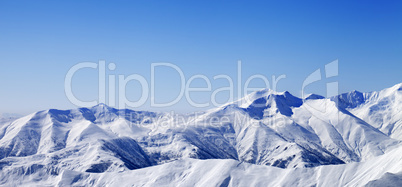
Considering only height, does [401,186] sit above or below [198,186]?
above

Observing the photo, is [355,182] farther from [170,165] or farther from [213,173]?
[170,165]

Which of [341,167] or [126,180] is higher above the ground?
[341,167]

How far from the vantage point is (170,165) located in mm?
198500

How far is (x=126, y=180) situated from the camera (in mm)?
194875

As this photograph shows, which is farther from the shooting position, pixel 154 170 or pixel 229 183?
pixel 154 170

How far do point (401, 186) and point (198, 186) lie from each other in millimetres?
94391

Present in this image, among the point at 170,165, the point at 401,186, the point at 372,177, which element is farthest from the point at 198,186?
the point at 401,186

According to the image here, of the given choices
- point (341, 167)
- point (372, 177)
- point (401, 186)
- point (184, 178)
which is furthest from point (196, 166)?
point (401, 186)

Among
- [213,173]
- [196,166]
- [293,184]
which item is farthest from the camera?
[196,166]

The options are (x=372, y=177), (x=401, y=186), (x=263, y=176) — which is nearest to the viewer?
(x=401, y=186)

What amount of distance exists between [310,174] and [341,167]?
14384mm

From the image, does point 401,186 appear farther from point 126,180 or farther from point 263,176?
point 126,180

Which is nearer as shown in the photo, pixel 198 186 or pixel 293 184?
pixel 293 184

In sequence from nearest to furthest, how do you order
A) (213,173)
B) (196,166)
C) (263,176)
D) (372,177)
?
(372,177)
(263,176)
(213,173)
(196,166)
